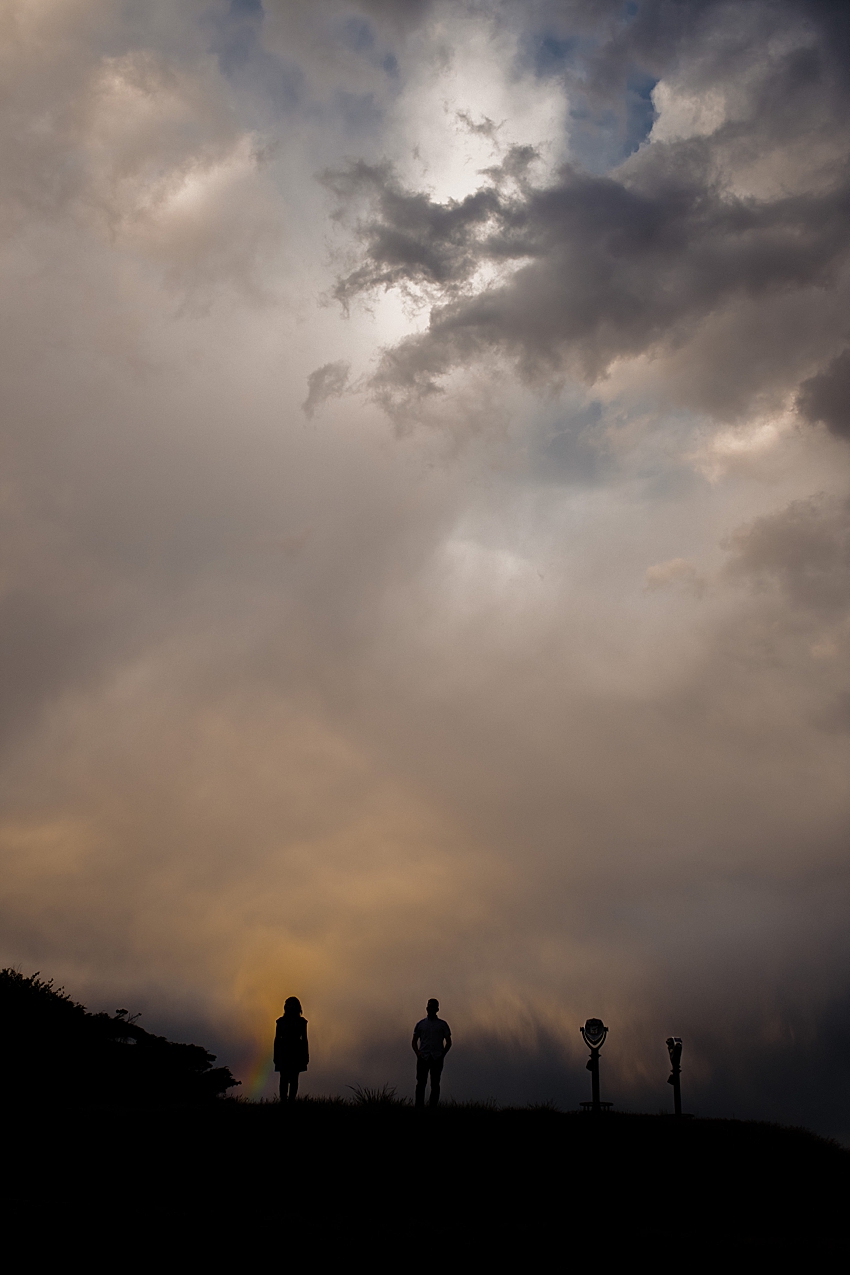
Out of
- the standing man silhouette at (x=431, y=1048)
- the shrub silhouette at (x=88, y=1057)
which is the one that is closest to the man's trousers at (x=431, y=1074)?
the standing man silhouette at (x=431, y=1048)

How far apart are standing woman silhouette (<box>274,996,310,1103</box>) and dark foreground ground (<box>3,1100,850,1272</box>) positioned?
67cm

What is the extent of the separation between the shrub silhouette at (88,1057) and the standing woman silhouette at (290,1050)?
360cm

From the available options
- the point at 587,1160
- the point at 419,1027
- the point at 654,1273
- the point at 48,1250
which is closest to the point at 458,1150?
the point at 587,1160

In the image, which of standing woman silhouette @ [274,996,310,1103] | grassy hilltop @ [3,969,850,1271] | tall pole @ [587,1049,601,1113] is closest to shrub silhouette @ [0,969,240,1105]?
grassy hilltop @ [3,969,850,1271]

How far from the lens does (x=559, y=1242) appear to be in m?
9.95

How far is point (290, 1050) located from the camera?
52.9ft

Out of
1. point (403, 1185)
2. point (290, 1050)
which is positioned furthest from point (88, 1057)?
point (403, 1185)

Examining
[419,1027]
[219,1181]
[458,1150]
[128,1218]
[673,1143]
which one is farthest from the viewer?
[419,1027]

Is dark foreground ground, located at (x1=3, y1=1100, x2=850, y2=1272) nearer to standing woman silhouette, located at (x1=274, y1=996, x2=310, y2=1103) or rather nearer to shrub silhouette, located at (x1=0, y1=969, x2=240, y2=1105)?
standing woman silhouette, located at (x1=274, y1=996, x2=310, y2=1103)

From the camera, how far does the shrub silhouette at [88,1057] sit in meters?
18.6

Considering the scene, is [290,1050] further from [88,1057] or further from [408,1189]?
[88,1057]

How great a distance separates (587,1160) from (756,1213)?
252cm

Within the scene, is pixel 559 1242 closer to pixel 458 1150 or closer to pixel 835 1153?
pixel 458 1150

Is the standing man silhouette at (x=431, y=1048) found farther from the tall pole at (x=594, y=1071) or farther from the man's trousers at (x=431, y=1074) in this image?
the tall pole at (x=594, y=1071)
